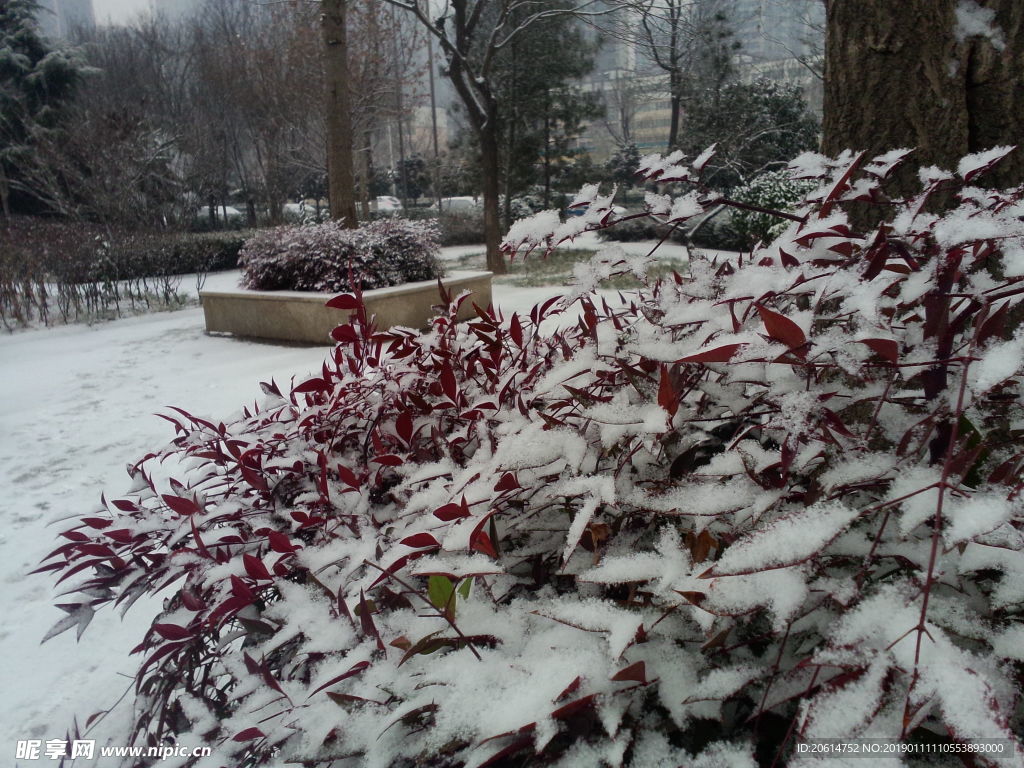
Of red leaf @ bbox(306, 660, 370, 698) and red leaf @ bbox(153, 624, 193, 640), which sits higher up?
red leaf @ bbox(306, 660, 370, 698)

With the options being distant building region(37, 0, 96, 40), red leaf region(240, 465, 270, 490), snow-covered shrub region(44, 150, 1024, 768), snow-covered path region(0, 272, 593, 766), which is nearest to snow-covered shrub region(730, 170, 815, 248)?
snow-covered path region(0, 272, 593, 766)

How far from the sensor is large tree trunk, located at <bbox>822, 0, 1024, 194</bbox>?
1316 mm

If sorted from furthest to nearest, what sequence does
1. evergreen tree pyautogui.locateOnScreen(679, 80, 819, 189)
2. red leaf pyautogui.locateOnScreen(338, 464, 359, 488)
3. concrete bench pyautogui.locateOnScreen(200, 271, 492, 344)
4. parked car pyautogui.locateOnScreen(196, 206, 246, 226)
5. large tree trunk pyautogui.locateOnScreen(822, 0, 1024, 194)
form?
parked car pyautogui.locateOnScreen(196, 206, 246, 226) → evergreen tree pyautogui.locateOnScreen(679, 80, 819, 189) → concrete bench pyautogui.locateOnScreen(200, 271, 492, 344) → large tree trunk pyautogui.locateOnScreen(822, 0, 1024, 194) → red leaf pyautogui.locateOnScreen(338, 464, 359, 488)

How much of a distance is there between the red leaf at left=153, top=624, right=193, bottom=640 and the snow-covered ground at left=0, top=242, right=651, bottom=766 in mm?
395

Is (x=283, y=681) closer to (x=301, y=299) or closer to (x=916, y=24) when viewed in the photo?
(x=916, y=24)

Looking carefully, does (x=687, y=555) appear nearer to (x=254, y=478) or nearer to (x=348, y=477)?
(x=348, y=477)

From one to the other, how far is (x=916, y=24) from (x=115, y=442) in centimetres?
441

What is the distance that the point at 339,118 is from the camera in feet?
26.1

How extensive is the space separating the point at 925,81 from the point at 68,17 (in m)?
37.5

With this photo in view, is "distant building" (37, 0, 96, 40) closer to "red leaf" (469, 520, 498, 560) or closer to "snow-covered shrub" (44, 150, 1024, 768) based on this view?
"snow-covered shrub" (44, 150, 1024, 768)

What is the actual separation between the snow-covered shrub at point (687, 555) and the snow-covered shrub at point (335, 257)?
5678mm

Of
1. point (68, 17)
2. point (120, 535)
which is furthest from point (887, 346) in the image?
point (68, 17)

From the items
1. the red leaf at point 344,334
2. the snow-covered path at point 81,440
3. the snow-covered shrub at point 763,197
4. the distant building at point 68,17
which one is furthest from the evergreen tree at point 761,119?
the distant building at point 68,17

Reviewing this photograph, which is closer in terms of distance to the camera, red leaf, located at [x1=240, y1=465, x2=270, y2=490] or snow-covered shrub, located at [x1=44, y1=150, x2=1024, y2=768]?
snow-covered shrub, located at [x1=44, y1=150, x2=1024, y2=768]
